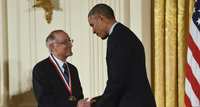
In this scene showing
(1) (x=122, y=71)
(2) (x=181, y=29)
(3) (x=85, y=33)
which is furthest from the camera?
(3) (x=85, y=33)

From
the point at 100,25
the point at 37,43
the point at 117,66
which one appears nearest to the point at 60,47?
the point at 100,25

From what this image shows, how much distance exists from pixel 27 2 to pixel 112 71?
249 centimetres

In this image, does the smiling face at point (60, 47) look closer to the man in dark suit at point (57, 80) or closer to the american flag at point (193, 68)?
the man in dark suit at point (57, 80)

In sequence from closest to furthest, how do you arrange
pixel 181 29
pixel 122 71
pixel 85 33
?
1. pixel 122 71
2. pixel 181 29
3. pixel 85 33

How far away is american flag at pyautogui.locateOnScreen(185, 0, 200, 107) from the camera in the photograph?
3369mm

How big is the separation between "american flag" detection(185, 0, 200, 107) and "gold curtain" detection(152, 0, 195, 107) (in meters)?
0.19

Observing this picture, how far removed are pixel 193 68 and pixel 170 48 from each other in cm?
42

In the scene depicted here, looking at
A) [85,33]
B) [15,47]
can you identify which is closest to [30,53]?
[15,47]

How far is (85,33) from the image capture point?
392 cm

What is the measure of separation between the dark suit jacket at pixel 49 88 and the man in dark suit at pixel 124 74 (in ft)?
1.99

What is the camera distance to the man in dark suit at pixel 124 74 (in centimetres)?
209

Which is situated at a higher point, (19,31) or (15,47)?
(19,31)

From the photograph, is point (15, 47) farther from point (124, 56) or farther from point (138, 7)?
point (124, 56)

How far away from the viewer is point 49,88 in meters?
2.66
